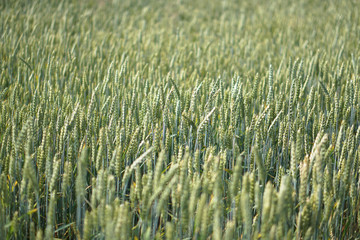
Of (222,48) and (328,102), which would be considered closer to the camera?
(328,102)

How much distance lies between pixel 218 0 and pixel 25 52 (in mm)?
4267

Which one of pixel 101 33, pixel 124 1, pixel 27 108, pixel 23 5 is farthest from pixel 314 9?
pixel 27 108

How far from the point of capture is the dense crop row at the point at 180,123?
896 mm

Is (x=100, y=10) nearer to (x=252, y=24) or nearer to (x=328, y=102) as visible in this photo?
(x=252, y=24)

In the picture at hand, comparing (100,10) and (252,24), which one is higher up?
(100,10)

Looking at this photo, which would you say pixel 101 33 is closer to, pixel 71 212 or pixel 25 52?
pixel 25 52

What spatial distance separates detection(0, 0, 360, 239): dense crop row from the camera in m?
0.90

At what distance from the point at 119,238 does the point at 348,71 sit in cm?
203

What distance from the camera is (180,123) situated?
1.41 meters

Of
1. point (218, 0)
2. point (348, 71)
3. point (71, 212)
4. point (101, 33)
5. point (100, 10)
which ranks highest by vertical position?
point (218, 0)

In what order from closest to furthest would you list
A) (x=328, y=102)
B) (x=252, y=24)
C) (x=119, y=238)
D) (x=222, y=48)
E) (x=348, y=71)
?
(x=119, y=238), (x=328, y=102), (x=348, y=71), (x=222, y=48), (x=252, y=24)

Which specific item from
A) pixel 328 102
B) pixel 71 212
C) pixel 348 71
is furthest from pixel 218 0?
pixel 71 212

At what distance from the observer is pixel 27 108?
161 centimetres

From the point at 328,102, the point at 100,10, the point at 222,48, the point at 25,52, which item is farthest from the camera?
the point at 100,10
